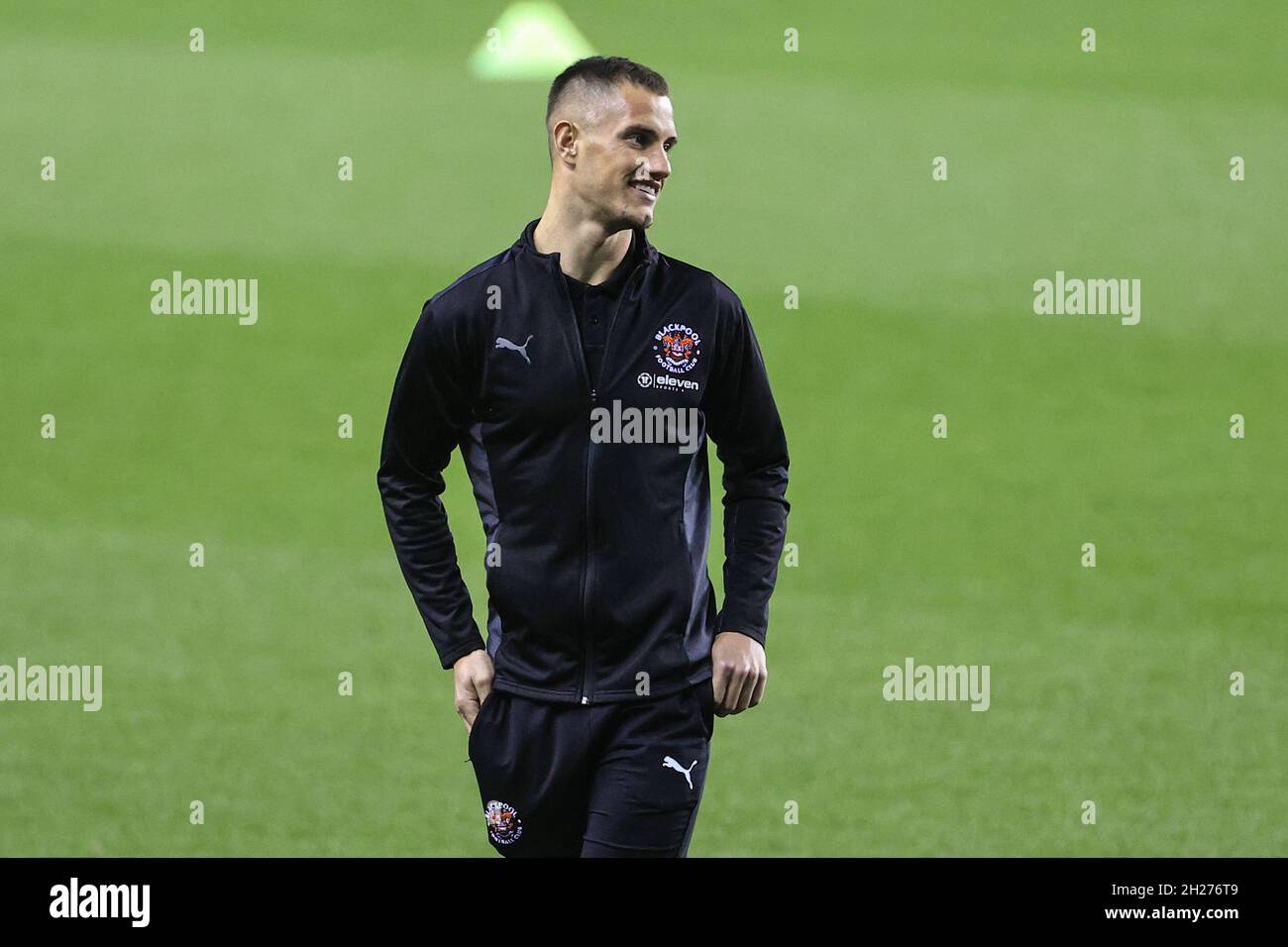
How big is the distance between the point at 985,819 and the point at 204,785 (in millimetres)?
3612

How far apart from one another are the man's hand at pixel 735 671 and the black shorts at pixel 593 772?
0.12 feet

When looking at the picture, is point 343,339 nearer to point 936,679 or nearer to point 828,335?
point 828,335

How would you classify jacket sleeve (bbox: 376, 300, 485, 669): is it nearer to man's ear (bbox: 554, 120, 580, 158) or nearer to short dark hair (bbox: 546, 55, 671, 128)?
man's ear (bbox: 554, 120, 580, 158)

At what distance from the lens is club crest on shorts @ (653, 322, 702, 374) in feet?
15.0

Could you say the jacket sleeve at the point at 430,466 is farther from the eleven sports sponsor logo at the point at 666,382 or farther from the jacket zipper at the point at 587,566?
the eleven sports sponsor logo at the point at 666,382

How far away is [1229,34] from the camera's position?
18.9m

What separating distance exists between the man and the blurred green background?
3.53 m

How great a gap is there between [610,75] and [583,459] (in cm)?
95

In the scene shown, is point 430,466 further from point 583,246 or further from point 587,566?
point 583,246

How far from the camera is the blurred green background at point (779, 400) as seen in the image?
882cm

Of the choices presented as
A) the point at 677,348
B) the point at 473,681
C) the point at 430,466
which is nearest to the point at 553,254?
the point at 677,348

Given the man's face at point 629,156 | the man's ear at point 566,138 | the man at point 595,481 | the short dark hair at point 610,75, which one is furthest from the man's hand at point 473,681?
the short dark hair at point 610,75

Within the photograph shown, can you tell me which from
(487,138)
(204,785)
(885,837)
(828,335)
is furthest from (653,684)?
(487,138)

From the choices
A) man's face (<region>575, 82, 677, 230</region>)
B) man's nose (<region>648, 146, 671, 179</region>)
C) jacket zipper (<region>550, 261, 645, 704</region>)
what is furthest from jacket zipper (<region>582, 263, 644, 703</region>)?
man's nose (<region>648, 146, 671, 179</region>)
